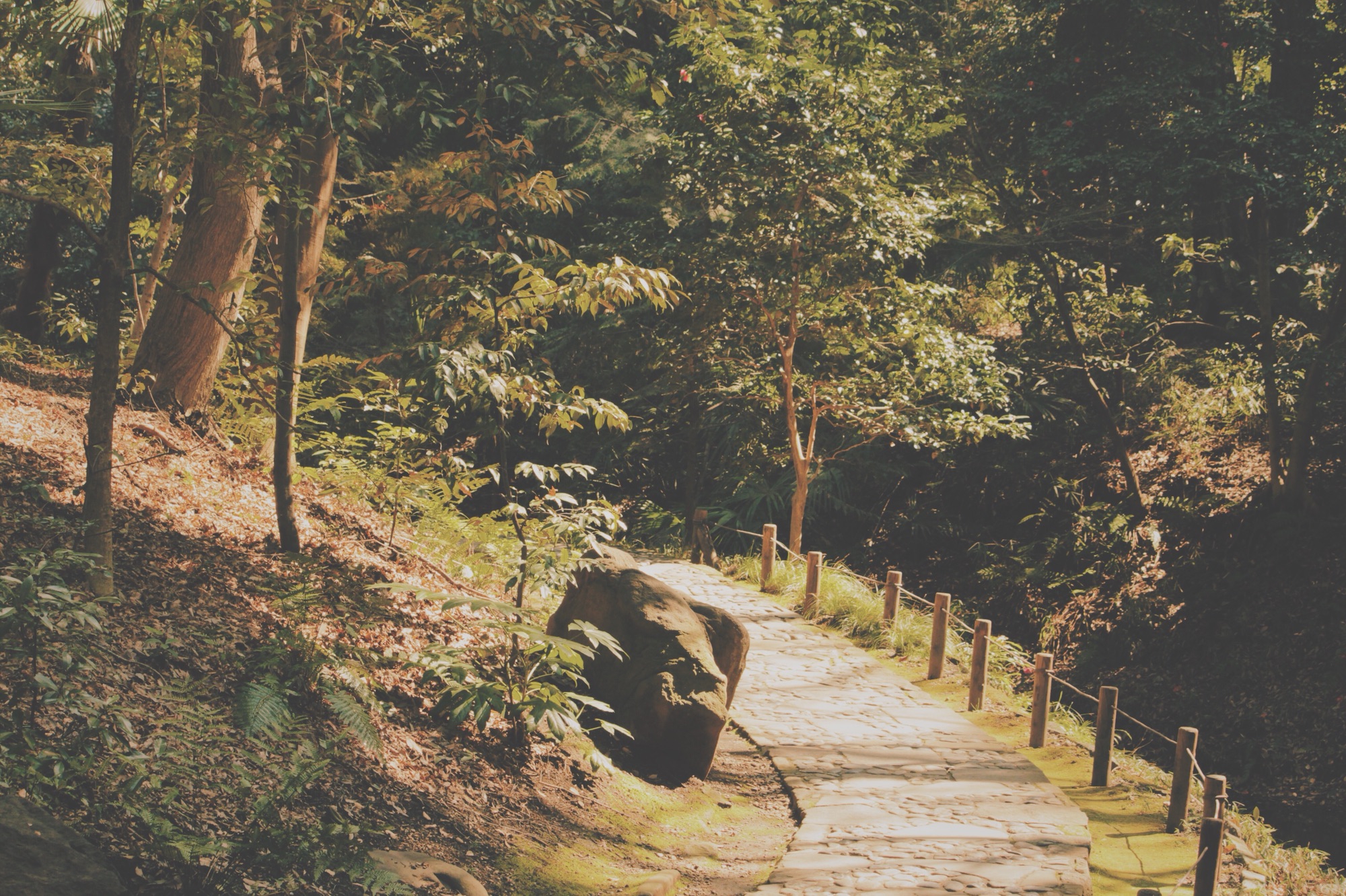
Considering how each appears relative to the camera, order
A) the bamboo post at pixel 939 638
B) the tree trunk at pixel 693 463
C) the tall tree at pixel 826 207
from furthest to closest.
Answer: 1. the tree trunk at pixel 693 463
2. the tall tree at pixel 826 207
3. the bamboo post at pixel 939 638

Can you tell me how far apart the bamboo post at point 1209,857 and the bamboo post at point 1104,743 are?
2.28 m

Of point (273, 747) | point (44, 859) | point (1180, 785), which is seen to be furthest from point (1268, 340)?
point (44, 859)

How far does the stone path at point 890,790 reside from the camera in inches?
233

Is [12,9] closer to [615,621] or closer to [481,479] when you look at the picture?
[481,479]

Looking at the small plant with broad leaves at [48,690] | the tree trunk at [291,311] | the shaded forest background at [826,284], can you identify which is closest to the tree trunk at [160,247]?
the shaded forest background at [826,284]

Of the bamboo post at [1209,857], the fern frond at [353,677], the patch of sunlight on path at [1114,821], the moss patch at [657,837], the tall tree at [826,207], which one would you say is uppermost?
the tall tree at [826,207]

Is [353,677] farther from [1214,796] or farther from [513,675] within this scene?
[1214,796]

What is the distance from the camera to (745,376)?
14836mm

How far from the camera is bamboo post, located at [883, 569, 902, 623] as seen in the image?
1188 cm

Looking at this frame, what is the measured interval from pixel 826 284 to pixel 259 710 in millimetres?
10532

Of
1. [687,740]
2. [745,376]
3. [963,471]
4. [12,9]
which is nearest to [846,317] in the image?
[745,376]

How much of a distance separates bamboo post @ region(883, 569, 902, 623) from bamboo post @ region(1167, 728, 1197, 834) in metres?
4.87

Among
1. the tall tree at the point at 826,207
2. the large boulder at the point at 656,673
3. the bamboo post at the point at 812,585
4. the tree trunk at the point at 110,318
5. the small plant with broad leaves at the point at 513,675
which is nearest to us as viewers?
the small plant with broad leaves at the point at 513,675

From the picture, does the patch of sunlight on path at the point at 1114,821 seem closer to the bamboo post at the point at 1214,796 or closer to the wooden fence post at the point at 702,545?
the bamboo post at the point at 1214,796
